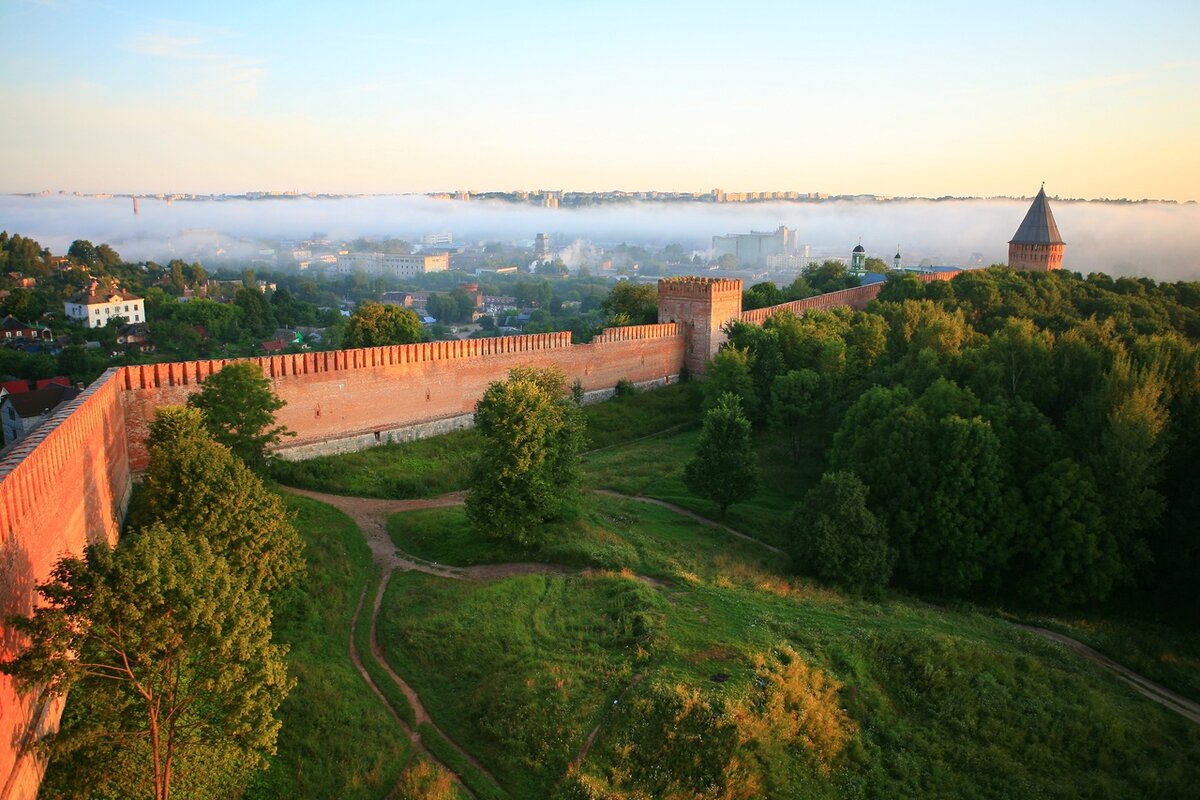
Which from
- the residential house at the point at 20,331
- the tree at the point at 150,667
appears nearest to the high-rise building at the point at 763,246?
the residential house at the point at 20,331

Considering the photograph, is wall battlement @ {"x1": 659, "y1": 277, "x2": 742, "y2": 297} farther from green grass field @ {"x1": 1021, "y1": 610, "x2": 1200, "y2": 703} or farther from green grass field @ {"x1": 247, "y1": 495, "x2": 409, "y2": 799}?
green grass field @ {"x1": 247, "y1": 495, "x2": 409, "y2": 799}

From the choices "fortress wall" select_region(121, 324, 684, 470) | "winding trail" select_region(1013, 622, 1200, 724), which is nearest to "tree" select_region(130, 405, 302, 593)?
"fortress wall" select_region(121, 324, 684, 470)

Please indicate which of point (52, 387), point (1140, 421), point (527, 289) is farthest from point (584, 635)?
point (527, 289)

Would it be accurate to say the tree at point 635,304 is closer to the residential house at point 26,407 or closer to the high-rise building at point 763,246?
the residential house at point 26,407

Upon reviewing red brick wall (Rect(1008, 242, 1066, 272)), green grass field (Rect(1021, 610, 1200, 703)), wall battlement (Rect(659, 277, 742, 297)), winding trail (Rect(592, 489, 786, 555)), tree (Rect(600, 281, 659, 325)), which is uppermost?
red brick wall (Rect(1008, 242, 1066, 272))

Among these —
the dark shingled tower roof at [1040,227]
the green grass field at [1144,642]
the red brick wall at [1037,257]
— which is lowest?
the green grass field at [1144,642]

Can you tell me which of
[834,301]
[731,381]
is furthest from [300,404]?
[834,301]
